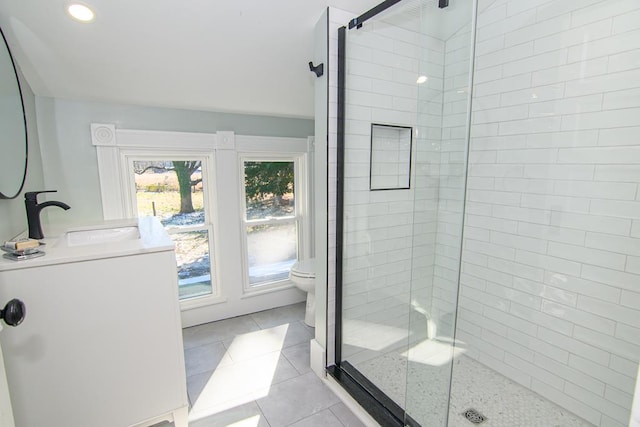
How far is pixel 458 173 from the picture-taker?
1816 millimetres

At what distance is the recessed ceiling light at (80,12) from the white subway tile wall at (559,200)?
2.14 m

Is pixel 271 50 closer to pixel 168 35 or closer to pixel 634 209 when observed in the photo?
pixel 168 35

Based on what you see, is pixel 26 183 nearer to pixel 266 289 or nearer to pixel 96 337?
pixel 96 337

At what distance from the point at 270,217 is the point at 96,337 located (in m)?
1.86

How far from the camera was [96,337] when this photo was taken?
4.47 feet

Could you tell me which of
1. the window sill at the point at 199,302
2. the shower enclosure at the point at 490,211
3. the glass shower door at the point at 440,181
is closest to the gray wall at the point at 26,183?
the window sill at the point at 199,302

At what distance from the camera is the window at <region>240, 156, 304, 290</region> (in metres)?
2.96

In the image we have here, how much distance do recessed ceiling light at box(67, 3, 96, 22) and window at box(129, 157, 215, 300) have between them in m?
1.11

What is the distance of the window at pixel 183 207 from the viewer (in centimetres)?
251

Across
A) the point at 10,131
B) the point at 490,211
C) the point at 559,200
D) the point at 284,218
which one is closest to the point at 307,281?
the point at 284,218

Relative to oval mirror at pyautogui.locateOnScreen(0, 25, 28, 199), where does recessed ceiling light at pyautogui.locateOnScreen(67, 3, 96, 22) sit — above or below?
above

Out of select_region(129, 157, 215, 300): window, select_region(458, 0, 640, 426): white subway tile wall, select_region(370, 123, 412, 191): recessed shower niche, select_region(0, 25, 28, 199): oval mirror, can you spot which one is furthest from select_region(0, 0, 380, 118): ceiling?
select_region(458, 0, 640, 426): white subway tile wall

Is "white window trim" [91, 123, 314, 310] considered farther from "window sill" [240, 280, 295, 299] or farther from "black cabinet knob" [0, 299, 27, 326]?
"black cabinet knob" [0, 299, 27, 326]

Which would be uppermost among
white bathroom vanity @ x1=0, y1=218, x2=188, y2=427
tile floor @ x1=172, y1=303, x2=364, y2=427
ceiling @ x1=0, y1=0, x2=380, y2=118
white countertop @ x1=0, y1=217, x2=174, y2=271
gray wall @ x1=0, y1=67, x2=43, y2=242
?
ceiling @ x1=0, y1=0, x2=380, y2=118
